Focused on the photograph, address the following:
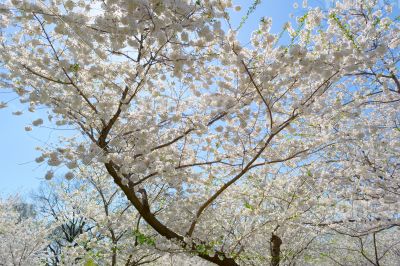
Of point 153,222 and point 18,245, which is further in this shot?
point 18,245

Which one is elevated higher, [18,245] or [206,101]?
[18,245]

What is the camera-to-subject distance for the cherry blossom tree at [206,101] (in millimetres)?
3471

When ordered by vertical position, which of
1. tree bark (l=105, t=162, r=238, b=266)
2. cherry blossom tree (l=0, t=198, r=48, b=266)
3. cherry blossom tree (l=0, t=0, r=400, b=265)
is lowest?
tree bark (l=105, t=162, r=238, b=266)

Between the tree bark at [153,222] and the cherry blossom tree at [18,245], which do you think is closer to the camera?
the tree bark at [153,222]

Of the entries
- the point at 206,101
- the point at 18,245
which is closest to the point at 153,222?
the point at 206,101

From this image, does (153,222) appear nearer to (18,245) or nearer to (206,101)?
(206,101)

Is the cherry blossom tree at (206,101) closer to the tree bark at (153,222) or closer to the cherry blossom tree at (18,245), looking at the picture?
the tree bark at (153,222)

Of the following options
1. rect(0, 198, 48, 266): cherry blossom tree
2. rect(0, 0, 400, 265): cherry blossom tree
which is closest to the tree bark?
rect(0, 0, 400, 265): cherry blossom tree

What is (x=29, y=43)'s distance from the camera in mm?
4332

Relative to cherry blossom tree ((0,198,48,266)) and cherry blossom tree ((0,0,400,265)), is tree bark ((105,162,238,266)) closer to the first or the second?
cherry blossom tree ((0,0,400,265))

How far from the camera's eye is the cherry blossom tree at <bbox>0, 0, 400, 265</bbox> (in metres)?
3.47

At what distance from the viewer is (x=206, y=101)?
16.1 feet

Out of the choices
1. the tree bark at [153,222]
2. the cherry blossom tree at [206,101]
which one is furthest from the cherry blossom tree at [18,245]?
the tree bark at [153,222]

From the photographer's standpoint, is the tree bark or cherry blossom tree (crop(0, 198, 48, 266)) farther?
cherry blossom tree (crop(0, 198, 48, 266))
